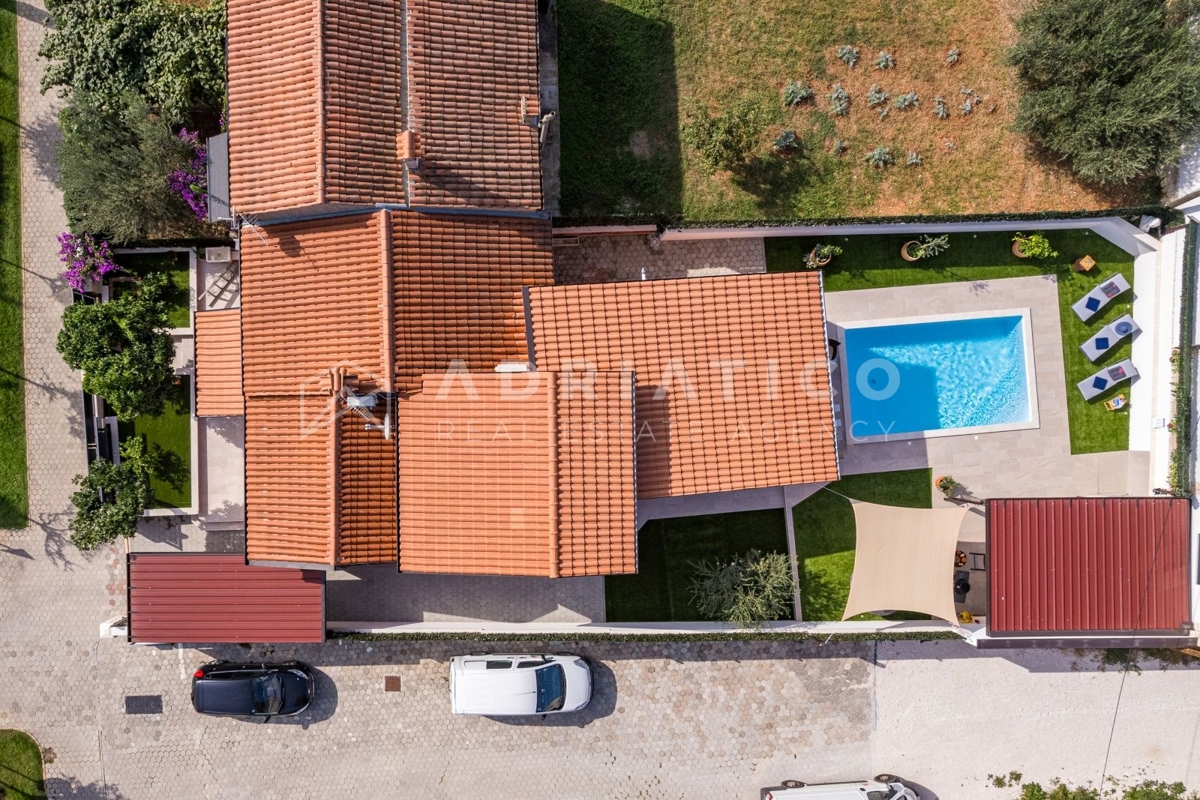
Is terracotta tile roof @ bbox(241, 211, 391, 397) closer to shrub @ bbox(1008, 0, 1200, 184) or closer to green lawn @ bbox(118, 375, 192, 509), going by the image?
green lawn @ bbox(118, 375, 192, 509)

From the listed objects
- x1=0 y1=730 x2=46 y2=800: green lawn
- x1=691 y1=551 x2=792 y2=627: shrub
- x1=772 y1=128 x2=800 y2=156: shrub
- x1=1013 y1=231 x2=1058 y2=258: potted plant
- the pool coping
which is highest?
x1=772 y1=128 x2=800 y2=156: shrub

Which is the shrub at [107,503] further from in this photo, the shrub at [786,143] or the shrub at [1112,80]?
the shrub at [1112,80]

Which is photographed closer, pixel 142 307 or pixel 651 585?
pixel 142 307

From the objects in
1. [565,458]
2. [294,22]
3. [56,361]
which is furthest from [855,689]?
[56,361]

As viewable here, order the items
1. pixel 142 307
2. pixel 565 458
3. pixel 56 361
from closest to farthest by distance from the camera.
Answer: pixel 565 458 → pixel 142 307 → pixel 56 361

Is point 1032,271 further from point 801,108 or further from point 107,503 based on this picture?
point 107,503

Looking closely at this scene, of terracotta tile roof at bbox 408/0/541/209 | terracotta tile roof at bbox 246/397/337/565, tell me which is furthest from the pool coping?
terracotta tile roof at bbox 246/397/337/565

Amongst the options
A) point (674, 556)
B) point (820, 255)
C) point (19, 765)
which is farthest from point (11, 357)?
point (820, 255)

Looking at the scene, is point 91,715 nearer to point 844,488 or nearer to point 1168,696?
point 844,488
